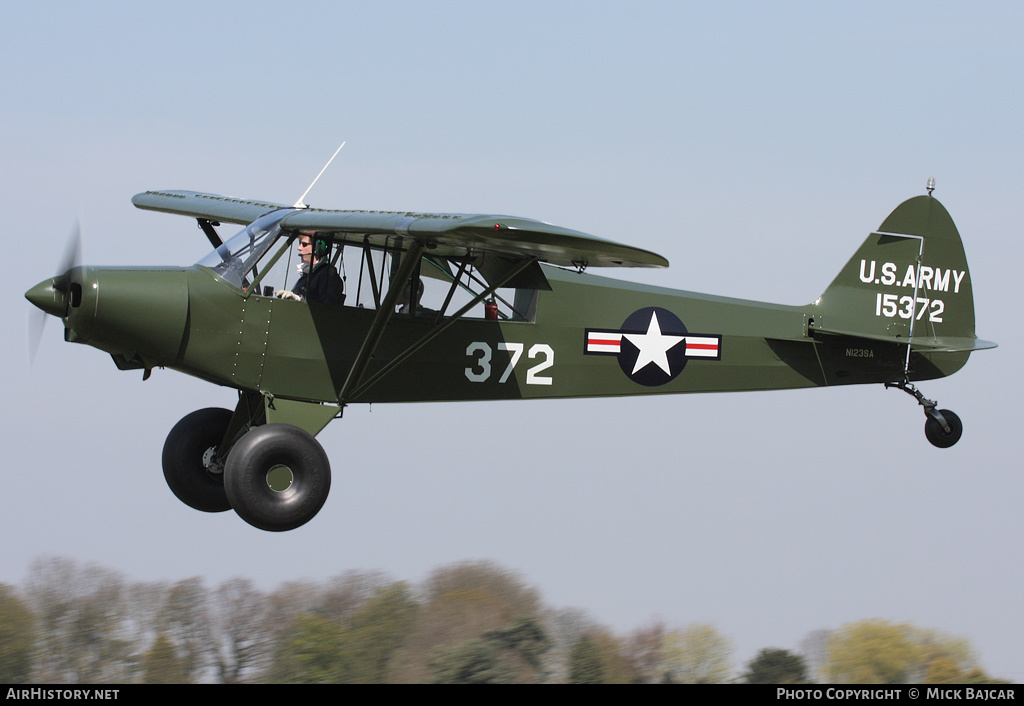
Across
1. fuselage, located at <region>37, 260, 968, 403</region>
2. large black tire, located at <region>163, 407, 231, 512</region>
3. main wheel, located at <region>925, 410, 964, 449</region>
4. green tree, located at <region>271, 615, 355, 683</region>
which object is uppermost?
fuselage, located at <region>37, 260, 968, 403</region>

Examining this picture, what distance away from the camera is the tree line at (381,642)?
1406cm

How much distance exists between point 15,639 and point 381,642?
186 inches

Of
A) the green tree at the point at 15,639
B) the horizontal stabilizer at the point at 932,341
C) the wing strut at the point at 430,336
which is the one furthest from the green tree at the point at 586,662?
the green tree at the point at 15,639

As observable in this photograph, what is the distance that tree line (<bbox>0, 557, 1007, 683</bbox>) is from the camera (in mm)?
14062

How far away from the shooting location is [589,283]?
33.5 ft

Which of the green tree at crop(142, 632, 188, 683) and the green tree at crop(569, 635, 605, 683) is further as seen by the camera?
the green tree at crop(569, 635, 605, 683)

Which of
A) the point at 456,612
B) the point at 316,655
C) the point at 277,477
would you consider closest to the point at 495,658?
the point at 456,612

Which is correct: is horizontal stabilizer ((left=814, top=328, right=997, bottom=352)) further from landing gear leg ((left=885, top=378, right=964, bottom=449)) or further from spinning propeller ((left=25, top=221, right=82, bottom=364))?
spinning propeller ((left=25, top=221, right=82, bottom=364))

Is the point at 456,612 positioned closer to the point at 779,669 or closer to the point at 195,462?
the point at 779,669

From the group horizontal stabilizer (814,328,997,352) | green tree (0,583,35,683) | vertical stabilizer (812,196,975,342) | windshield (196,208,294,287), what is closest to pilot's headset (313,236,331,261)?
windshield (196,208,294,287)

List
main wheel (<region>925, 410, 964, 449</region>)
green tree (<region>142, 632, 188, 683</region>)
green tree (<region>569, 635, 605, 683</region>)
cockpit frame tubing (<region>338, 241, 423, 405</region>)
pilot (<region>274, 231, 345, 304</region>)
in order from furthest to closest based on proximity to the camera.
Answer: green tree (<region>569, 635, 605, 683</region>)
green tree (<region>142, 632, 188, 683</region>)
main wheel (<region>925, 410, 964, 449</region>)
pilot (<region>274, 231, 345, 304</region>)
cockpit frame tubing (<region>338, 241, 423, 405</region>)

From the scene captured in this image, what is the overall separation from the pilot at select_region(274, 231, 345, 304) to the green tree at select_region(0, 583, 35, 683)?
338 inches

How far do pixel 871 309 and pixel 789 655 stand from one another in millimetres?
5837

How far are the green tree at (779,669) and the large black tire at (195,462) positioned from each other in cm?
747
